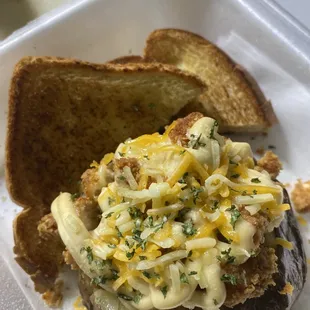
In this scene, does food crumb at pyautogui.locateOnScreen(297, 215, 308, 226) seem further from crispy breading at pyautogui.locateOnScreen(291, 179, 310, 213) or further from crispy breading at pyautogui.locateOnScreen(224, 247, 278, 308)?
crispy breading at pyautogui.locateOnScreen(224, 247, 278, 308)

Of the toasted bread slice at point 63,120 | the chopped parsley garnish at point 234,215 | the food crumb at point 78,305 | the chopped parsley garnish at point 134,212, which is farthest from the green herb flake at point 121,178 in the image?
the food crumb at point 78,305

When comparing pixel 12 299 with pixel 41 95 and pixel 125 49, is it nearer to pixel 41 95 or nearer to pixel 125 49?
pixel 41 95

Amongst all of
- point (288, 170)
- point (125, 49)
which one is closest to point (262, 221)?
point (288, 170)

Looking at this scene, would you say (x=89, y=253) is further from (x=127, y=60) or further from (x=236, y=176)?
(x=127, y=60)

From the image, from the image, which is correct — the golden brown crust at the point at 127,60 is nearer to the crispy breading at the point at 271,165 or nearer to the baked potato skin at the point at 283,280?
the crispy breading at the point at 271,165

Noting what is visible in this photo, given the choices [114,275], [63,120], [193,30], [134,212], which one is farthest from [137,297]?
[193,30]

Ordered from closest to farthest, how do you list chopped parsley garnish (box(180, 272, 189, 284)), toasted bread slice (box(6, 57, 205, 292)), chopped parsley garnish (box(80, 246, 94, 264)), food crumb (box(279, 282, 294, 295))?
chopped parsley garnish (box(180, 272, 189, 284)), chopped parsley garnish (box(80, 246, 94, 264)), food crumb (box(279, 282, 294, 295)), toasted bread slice (box(6, 57, 205, 292))

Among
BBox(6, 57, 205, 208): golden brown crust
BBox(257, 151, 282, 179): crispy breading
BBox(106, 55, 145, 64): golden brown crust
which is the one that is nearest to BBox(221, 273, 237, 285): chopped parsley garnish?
BBox(257, 151, 282, 179): crispy breading
